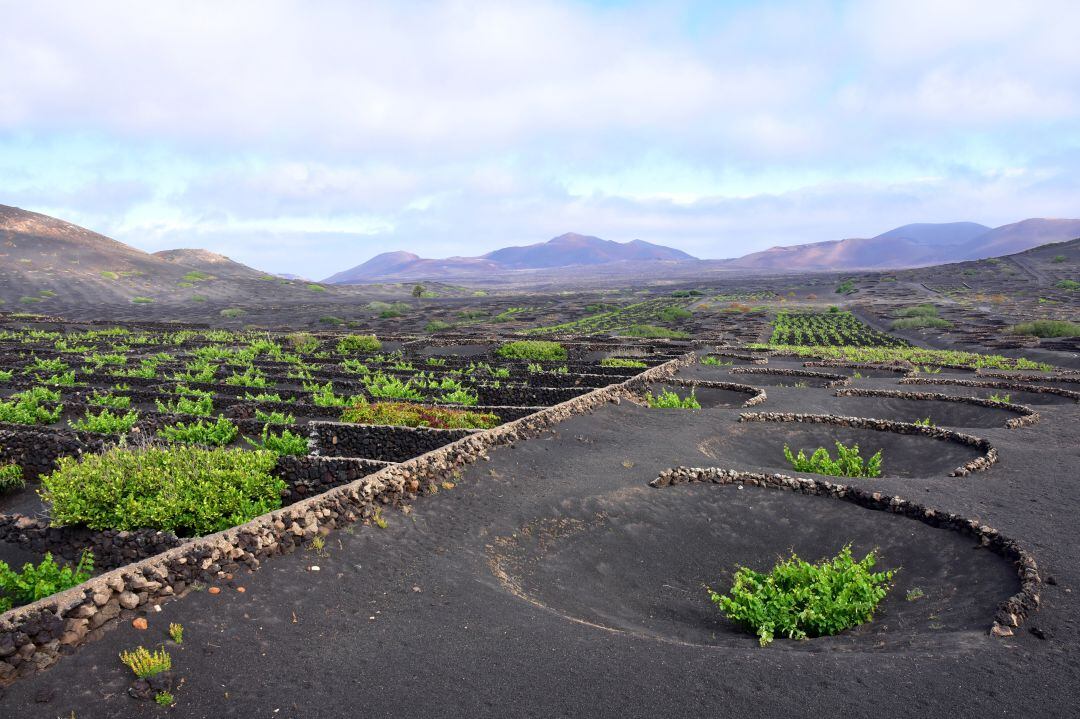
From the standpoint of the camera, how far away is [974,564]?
9.13 m

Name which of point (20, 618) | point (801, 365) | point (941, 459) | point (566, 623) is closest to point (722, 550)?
point (566, 623)

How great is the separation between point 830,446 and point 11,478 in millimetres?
20554

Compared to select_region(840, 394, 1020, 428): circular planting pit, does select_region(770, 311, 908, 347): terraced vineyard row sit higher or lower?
lower

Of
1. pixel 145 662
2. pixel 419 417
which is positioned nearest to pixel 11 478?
pixel 419 417

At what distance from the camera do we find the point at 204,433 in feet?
55.0

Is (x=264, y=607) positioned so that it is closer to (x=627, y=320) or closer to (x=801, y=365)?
(x=801, y=365)

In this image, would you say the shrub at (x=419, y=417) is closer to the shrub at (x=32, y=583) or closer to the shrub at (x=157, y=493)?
the shrub at (x=157, y=493)

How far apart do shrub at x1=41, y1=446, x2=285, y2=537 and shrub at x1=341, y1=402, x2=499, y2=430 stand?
18.1ft

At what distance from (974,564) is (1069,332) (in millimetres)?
47135

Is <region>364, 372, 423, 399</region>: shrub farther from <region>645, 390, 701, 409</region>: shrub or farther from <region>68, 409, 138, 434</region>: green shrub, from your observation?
<region>645, 390, 701, 409</region>: shrub

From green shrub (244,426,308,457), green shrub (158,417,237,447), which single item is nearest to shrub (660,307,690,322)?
green shrub (158,417,237,447)

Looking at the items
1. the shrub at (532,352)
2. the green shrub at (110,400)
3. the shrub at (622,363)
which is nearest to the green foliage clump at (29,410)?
the green shrub at (110,400)

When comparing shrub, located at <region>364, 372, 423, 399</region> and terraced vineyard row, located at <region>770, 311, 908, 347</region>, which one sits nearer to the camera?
shrub, located at <region>364, 372, 423, 399</region>

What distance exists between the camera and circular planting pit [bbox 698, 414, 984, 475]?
1527 centimetres
